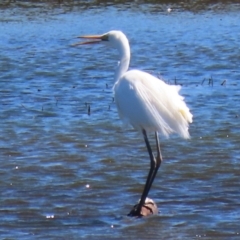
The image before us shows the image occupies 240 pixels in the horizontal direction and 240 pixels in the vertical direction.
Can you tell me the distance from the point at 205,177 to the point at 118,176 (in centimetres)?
87

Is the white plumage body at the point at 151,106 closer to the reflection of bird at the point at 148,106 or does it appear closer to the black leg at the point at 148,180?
the reflection of bird at the point at 148,106

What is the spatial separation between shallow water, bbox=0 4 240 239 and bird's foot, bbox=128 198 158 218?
0.08 m

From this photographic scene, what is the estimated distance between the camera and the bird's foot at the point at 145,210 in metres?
7.18

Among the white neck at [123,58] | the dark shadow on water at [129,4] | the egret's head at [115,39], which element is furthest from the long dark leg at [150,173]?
the dark shadow on water at [129,4]

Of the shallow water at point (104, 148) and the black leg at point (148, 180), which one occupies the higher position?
the black leg at point (148, 180)

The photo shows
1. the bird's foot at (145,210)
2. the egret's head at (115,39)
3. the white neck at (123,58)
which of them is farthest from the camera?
the egret's head at (115,39)

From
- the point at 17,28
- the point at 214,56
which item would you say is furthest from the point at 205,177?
the point at 17,28

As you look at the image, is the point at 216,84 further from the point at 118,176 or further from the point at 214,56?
the point at 118,176

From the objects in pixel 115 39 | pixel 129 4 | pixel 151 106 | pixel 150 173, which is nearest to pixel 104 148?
pixel 150 173

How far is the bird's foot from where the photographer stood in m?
7.18

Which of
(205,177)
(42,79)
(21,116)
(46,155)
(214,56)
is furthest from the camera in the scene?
(214,56)

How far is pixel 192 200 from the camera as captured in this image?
7594mm

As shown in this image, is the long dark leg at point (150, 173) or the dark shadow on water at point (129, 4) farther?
the dark shadow on water at point (129, 4)

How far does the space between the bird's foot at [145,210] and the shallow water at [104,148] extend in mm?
79
